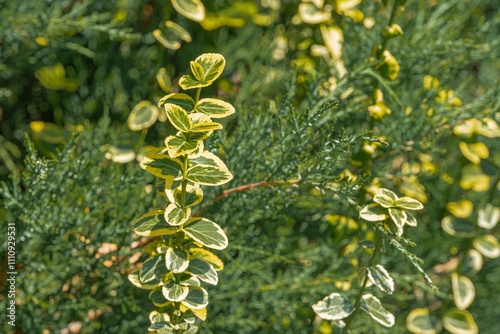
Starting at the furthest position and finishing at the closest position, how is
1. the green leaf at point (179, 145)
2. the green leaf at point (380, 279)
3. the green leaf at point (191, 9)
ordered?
the green leaf at point (191, 9)
the green leaf at point (380, 279)
the green leaf at point (179, 145)

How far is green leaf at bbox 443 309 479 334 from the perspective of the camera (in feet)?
4.08

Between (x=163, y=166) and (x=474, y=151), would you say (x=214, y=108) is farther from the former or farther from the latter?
(x=474, y=151)

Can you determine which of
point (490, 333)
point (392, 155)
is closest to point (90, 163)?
point (392, 155)

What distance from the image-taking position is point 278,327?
3.80 feet

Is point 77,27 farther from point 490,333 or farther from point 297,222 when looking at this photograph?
point 490,333

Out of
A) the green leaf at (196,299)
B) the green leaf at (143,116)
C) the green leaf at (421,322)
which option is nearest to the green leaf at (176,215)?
the green leaf at (196,299)

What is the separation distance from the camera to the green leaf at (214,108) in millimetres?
795

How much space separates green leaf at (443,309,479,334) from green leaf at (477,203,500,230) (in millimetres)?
166

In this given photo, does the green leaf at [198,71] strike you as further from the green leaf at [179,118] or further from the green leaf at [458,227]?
the green leaf at [458,227]

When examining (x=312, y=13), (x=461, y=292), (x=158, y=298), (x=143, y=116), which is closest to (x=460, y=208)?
(x=461, y=292)

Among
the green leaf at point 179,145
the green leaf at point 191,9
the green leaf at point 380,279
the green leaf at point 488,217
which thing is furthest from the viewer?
the green leaf at point 488,217

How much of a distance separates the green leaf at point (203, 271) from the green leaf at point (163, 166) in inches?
4.2

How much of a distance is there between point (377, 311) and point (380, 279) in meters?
0.06

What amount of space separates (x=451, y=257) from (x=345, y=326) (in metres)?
0.59
